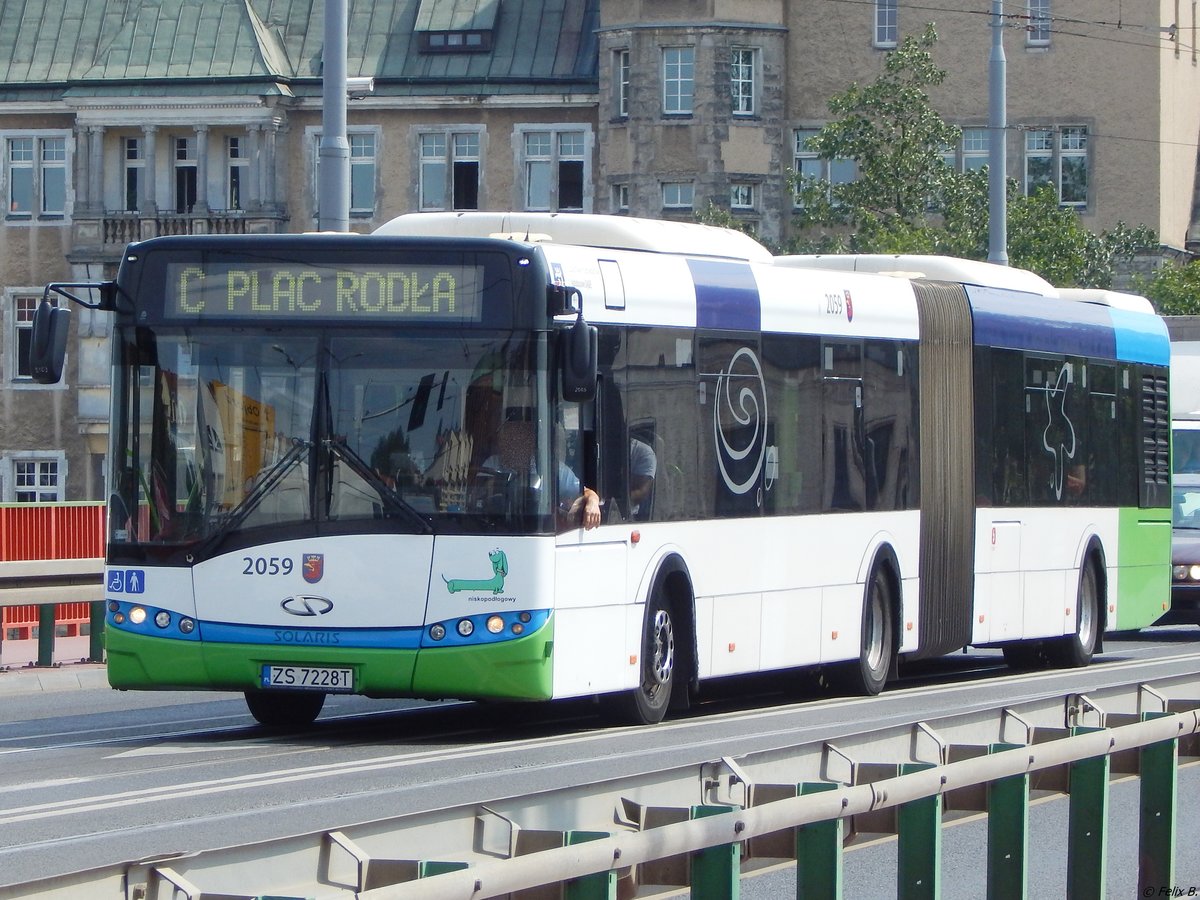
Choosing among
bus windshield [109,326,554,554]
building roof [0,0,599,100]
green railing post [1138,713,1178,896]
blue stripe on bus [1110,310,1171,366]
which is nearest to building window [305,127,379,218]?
building roof [0,0,599,100]

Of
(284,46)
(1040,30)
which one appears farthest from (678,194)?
(284,46)

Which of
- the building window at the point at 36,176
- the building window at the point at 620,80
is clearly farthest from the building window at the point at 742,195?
the building window at the point at 36,176

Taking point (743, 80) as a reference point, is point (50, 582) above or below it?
below

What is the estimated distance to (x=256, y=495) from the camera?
13.2 metres

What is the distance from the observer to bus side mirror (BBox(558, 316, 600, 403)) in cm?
1288

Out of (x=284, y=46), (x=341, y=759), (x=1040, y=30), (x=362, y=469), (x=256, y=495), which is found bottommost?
(x=341, y=759)

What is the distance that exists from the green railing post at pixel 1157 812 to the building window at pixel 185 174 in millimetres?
49617

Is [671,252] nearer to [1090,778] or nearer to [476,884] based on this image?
[1090,778]

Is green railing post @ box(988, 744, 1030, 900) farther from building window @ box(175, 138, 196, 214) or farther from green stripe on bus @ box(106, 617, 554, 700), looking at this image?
building window @ box(175, 138, 196, 214)

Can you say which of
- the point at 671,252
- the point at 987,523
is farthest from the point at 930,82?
the point at 671,252

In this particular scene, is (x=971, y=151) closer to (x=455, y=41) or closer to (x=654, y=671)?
(x=455, y=41)

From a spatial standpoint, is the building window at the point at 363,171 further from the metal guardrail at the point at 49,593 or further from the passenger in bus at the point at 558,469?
the passenger in bus at the point at 558,469

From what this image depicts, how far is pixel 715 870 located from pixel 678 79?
5038 cm

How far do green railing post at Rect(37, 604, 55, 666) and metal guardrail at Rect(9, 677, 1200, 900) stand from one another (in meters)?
13.7
